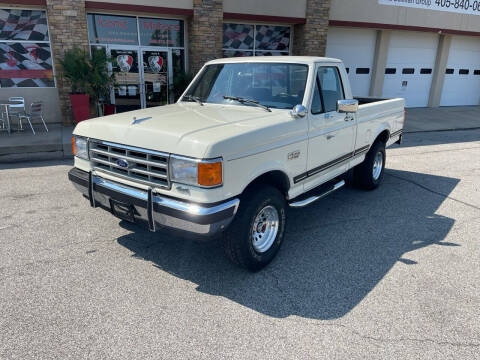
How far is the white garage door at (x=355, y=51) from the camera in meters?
15.5

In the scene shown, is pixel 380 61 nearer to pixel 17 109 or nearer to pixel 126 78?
pixel 126 78

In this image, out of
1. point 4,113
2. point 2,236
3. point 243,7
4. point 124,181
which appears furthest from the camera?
point 243,7

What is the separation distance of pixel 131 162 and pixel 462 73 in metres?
20.7

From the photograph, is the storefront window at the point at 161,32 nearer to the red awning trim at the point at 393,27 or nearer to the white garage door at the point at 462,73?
the red awning trim at the point at 393,27

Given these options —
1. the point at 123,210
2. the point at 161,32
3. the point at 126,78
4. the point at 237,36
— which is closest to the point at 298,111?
the point at 123,210

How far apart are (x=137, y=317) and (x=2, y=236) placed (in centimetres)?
244

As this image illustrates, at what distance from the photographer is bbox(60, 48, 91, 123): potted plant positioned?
1015 centimetres

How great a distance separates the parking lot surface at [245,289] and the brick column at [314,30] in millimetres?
10261

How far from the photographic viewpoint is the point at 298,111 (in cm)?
378

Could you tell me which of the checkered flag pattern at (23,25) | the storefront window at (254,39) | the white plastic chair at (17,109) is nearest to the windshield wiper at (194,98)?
the white plastic chair at (17,109)

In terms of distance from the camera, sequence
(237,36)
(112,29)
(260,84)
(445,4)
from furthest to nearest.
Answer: (445,4)
(237,36)
(112,29)
(260,84)

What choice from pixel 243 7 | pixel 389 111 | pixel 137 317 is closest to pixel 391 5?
pixel 243 7

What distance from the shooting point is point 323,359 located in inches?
102

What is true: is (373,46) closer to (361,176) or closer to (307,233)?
(361,176)
